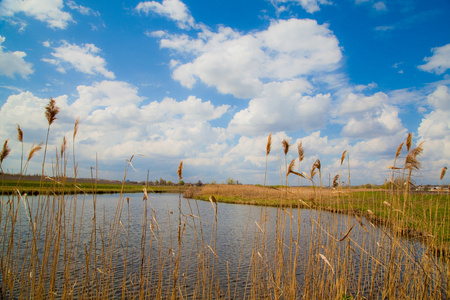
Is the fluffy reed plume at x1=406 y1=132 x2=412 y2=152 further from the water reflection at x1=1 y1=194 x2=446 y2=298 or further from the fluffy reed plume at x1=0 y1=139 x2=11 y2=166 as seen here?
the fluffy reed plume at x1=0 y1=139 x2=11 y2=166

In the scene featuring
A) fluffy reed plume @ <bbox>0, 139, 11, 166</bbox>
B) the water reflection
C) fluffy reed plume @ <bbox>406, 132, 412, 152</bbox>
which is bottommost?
the water reflection

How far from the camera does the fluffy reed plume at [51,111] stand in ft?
11.2

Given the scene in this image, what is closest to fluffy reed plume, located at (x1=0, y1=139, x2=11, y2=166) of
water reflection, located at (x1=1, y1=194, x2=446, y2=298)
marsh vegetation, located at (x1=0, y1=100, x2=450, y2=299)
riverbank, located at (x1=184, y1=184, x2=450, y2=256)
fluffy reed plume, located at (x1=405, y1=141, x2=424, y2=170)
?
marsh vegetation, located at (x1=0, y1=100, x2=450, y2=299)

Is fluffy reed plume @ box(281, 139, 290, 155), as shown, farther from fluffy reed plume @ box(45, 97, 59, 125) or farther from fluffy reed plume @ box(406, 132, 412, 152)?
fluffy reed plume @ box(45, 97, 59, 125)

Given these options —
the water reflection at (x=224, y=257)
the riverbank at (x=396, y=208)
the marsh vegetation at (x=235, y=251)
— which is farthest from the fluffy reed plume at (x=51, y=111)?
the riverbank at (x=396, y=208)

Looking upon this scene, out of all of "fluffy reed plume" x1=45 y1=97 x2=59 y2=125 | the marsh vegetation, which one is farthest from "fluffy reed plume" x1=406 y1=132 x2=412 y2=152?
"fluffy reed plume" x1=45 y1=97 x2=59 y2=125

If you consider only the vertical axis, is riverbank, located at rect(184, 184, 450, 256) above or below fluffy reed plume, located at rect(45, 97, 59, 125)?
below

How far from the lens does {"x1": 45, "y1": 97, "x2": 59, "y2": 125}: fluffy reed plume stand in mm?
3400

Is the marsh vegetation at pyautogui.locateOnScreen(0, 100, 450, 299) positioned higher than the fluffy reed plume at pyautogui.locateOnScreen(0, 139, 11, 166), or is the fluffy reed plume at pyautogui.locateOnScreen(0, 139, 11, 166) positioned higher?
the fluffy reed plume at pyautogui.locateOnScreen(0, 139, 11, 166)

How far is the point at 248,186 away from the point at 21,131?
98.6 ft

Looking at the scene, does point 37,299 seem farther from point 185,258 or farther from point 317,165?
point 185,258

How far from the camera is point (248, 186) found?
32719 mm

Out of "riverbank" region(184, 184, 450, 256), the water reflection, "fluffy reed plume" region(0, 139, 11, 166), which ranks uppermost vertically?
"fluffy reed plume" region(0, 139, 11, 166)

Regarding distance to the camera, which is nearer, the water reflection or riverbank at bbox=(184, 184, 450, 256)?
the water reflection
